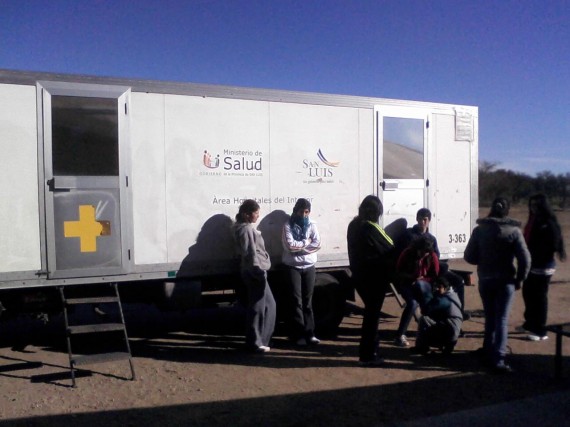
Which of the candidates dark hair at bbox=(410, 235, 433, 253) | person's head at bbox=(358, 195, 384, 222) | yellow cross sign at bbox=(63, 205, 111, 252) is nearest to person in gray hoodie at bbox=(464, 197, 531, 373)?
dark hair at bbox=(410, 235, 433, 253)

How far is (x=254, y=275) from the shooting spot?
25.0 feet

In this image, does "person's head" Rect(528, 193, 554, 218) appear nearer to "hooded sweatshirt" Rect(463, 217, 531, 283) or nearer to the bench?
"hooded sweatshirt" Rect(463, 217, 531, 283)

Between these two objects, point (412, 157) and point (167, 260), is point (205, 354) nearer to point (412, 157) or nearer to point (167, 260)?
point (167, 260)

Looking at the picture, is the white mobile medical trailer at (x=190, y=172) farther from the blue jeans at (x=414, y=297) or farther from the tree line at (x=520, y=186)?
the tree line at (x=520, y=186)

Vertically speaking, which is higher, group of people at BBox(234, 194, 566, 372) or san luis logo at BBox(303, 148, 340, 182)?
san luis logo at BBox(303, 148, 340, 182)

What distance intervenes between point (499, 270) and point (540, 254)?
159cm

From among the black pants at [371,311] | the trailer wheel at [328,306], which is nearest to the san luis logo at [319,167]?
the trailer wheel at [328,306]

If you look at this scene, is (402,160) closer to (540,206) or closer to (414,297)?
(540,206)

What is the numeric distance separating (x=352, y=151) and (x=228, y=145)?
5.50ft

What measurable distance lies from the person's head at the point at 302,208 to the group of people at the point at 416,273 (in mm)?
11

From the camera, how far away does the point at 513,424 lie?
5508 mm

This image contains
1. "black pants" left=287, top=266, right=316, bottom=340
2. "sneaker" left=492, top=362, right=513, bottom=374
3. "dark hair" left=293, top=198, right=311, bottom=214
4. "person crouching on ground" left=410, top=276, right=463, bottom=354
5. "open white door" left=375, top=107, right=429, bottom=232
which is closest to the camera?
"sneaker" left=492, top=362, right=513, bottom=374

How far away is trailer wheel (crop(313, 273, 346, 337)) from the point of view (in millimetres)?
8656

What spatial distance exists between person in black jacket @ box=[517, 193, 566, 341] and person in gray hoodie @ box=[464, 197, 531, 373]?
1396mm
